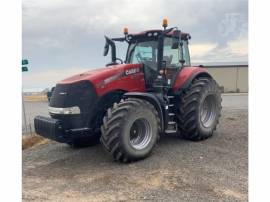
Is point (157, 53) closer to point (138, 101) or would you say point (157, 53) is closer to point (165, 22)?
point (165, 22)

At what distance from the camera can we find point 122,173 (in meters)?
5.62

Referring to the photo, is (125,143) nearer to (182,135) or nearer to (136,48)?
(182,135)

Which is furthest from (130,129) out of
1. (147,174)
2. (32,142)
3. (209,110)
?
(32,142)

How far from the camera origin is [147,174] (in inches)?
218

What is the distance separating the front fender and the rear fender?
2.66ft

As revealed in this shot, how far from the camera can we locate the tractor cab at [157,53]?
7.21 metres

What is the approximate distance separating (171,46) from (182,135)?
6.44 feet

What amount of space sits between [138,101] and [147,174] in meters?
1.35

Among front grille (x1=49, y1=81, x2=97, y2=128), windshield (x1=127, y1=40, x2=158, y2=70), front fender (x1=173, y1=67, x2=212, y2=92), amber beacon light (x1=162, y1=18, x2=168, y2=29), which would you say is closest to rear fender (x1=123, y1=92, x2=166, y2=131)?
front grille (x1=49, y1=81, x2=97, y2=128)

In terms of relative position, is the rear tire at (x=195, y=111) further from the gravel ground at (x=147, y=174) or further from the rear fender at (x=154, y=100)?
the rear fender at (x=154, y=100)

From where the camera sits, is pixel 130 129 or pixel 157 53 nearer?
pixel 130 129

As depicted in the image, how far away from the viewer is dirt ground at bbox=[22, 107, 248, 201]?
4.83 meters

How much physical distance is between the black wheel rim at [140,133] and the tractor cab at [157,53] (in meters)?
1.12

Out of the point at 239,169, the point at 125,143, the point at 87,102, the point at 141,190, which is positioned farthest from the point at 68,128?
the point at 239,169
